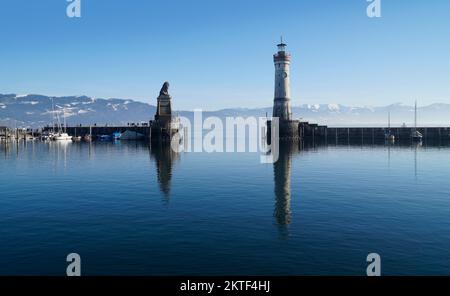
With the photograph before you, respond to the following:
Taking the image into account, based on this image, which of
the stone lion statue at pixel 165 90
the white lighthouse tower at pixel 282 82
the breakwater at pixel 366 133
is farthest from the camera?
the breakwater at pixel 366 133

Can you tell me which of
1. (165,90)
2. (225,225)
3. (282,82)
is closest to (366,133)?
(282,82)

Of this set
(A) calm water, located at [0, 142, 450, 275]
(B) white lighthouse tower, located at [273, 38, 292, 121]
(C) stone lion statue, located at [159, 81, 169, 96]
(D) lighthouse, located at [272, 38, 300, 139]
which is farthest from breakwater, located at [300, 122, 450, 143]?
(A) calm water, located at [0, 142, 450, 275]

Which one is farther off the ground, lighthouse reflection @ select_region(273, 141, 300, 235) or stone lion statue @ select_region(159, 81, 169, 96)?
stone lion statue @ select_region(159, 81, 169, 96)

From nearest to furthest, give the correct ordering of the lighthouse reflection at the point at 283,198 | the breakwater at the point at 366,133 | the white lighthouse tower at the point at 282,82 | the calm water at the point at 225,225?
the calm water at the point at 225,225, the lighthouse reflection at the point at 283,198, the white lighthouse tower at the point at 282,82, the breakwater at the point at 366,133

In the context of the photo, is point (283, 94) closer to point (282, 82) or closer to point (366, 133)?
point (282, 82)

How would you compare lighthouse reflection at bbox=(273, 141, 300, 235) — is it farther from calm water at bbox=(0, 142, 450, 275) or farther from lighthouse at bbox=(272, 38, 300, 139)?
lighthouse at bbox=(272, 38, 300, 139)

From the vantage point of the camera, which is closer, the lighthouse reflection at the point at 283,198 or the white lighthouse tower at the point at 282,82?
the lighthouse reflection at the point at 283,198

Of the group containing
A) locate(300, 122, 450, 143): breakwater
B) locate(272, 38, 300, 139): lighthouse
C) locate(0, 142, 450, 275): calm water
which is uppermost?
locate(272, 38, 300, 139): lighthouse

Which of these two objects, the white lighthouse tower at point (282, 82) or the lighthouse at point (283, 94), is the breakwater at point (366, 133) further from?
the white lighthouse tower at point (282, 82)

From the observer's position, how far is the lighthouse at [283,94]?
124m

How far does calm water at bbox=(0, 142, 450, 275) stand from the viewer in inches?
661

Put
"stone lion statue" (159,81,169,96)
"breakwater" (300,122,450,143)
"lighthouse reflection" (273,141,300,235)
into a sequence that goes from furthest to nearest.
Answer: "breakwater" (300,122,450,143) → "stone lion statue" (159,81,169,96) → "lighthouse reflection" (273,141,300,235)

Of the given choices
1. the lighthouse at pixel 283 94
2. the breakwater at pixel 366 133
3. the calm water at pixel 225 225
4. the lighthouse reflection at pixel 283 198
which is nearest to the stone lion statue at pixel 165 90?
the lighthouse at pixel 283 94

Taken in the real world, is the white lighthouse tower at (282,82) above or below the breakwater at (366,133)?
above
